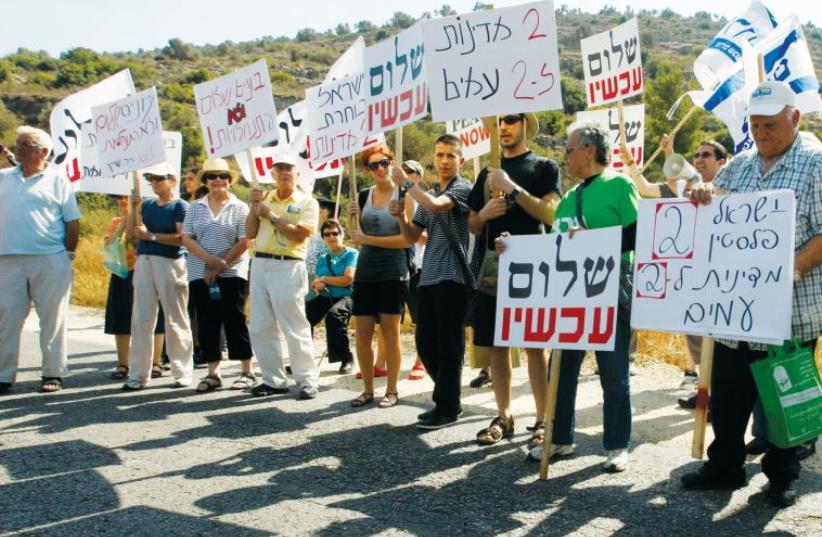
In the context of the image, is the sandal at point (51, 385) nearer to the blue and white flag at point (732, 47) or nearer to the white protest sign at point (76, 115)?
the white protest sign at point (76, 115)

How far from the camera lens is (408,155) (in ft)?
110

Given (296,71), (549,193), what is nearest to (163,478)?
(549,193)

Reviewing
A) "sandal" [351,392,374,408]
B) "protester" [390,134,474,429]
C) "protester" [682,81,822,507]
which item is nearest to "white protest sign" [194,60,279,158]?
"protester" [390,134,474,429]

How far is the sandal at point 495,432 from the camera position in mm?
6043

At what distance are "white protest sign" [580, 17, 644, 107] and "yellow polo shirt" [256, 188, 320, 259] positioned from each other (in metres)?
4.16

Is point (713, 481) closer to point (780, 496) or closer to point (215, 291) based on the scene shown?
point (780, 496)

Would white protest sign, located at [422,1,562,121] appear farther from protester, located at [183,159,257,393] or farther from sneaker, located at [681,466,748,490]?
protester, located at [183,159,257,393]

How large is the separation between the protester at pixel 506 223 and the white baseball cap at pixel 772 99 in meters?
1.47

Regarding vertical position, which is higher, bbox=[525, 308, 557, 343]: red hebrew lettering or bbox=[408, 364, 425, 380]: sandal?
bbox=[525, 308, 557, 343]: red hebrew lettering

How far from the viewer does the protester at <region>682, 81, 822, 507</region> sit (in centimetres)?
470

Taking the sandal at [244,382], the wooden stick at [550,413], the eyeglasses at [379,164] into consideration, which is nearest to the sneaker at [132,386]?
the sandal at [244,382]

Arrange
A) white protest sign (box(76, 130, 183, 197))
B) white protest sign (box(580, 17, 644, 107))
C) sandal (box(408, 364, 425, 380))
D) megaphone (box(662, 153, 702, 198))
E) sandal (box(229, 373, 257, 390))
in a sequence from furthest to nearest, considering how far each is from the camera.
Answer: white protest sign (box(580, 17, 644, 107)), white protest sign (box(76, 130, 183, 197)), sandal (box(408, 364, 425, 380)), sandal (box(229, 373, 257, 390)), megaphone (box(662, 153, 702, 198))

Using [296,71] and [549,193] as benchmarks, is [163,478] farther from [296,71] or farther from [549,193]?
[296,71]

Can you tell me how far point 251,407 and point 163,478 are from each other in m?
1.92
